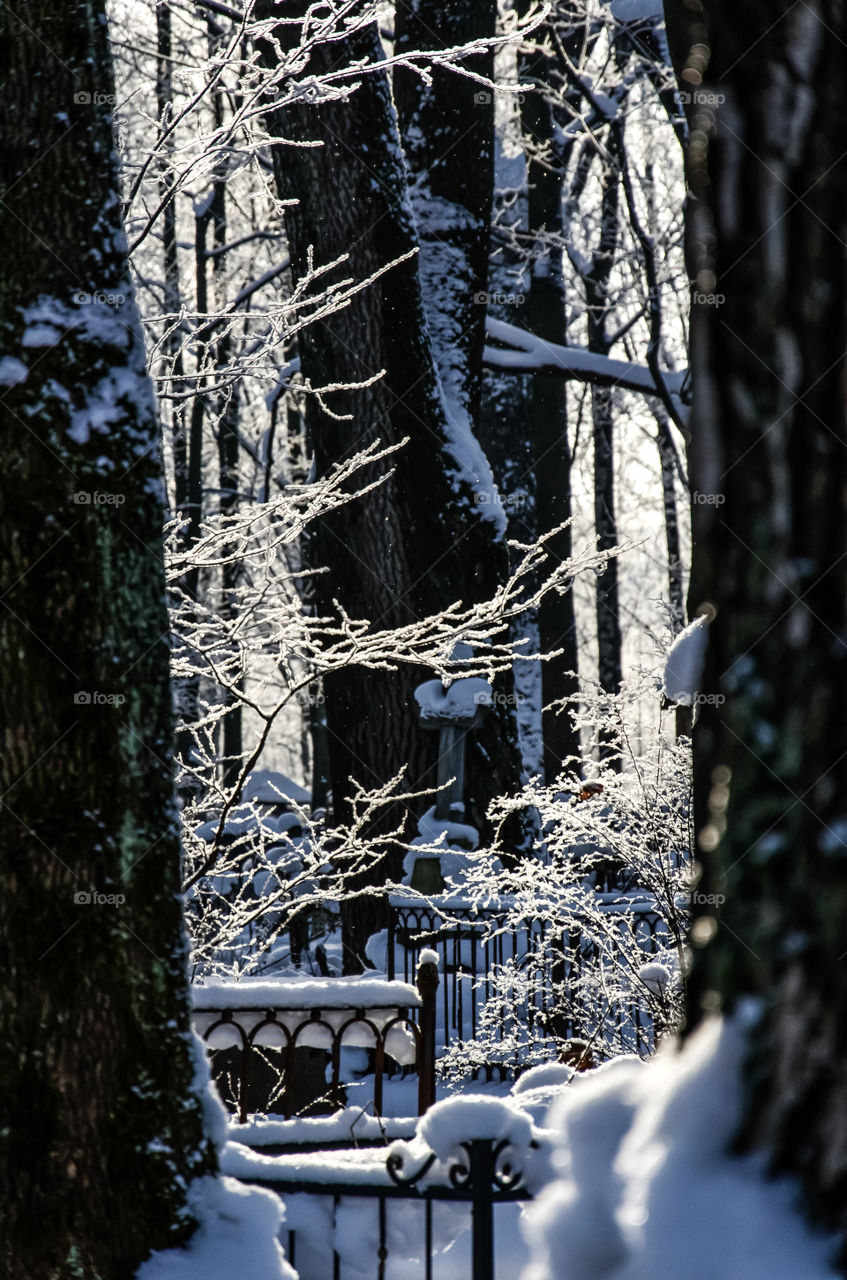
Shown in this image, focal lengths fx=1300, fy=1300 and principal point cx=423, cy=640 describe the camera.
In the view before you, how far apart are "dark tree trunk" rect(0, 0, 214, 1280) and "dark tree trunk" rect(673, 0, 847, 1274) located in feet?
5.38

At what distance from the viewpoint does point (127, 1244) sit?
321 cm

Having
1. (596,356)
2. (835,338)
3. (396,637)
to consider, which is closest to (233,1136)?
(396,637)

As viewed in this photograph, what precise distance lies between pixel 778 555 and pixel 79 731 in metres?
1.94

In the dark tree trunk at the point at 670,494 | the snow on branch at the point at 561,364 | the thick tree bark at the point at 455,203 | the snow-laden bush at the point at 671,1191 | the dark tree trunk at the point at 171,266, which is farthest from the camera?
the dark tree trunk at the point at 670,494

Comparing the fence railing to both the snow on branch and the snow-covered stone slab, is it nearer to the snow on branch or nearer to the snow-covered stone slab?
the snow-covered stone slab

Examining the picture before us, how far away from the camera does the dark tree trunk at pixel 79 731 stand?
10.6 ft

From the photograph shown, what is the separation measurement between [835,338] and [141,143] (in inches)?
464

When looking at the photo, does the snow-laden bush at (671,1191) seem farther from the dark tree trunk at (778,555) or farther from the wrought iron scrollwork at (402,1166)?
the wrought iron scrollwork at (402,1166)

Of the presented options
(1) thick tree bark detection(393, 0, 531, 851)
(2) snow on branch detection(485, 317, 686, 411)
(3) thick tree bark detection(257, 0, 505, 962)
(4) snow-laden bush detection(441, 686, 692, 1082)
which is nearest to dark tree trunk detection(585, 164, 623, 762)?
(2) snow on branch detection(485, 317, 686, 411)

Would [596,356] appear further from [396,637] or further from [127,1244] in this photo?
[127,1244]

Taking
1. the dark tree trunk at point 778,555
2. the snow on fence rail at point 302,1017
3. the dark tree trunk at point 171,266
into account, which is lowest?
the snow on fence rail at point 302,1017

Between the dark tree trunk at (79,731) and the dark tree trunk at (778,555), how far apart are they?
5.38 ft

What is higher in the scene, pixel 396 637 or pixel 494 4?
pixel 494 4

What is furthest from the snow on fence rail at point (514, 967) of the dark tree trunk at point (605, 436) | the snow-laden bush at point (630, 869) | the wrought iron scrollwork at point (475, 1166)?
the dark tree trunk at point (605, 436)
